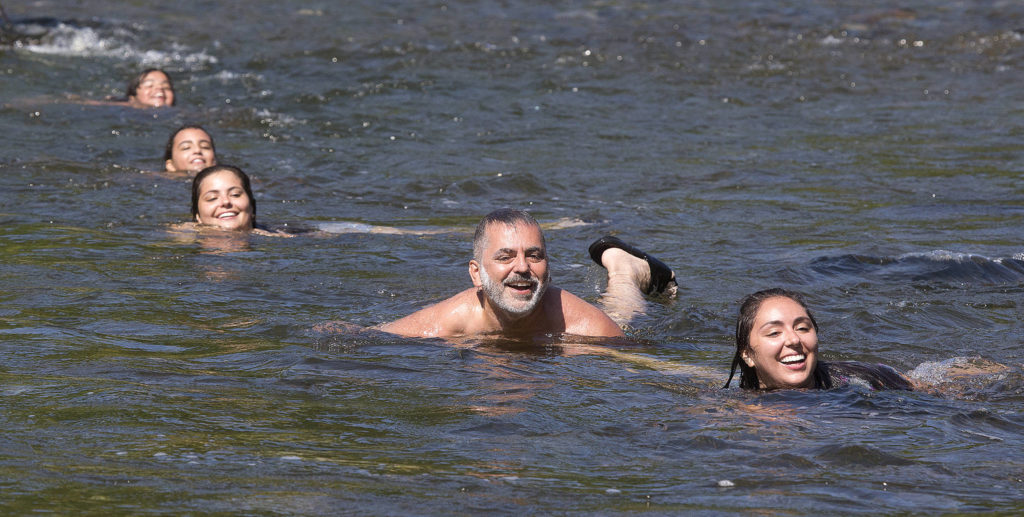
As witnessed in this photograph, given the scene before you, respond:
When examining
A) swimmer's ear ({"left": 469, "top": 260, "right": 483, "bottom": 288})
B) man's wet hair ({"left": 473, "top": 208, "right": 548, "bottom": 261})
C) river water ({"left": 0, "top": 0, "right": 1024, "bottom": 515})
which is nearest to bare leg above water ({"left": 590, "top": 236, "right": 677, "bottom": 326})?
river water ({"left": 0, "top": 0, "right": 1024, "bottom": 515})

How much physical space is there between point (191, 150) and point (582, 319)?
7.00 m

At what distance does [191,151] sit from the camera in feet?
45.8

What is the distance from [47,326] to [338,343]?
1799 millimetres

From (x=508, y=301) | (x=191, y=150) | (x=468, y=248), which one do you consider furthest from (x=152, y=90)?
(x=508, y=301)

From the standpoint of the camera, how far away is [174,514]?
4863 mm

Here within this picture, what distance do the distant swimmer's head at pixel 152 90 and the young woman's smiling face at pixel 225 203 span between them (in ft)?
20.2

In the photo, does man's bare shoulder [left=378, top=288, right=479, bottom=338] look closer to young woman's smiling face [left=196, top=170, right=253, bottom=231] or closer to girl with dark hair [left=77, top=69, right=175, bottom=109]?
young woman's smiling face [left=196, top=170, right=253, bottom=231]

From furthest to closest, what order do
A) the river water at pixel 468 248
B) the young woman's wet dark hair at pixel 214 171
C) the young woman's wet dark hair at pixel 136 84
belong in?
the young woman's wet dark hair at pixel 136 84 → the young woman's wet dark hair at pixel 214 171 → the river water at pixel 468 248

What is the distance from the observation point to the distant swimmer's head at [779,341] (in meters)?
6.88

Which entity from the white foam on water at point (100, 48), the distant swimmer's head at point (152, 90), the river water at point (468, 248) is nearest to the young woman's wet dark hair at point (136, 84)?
the distant swimmer's head at point (152, 90)

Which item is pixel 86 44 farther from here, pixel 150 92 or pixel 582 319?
pixel 582 319

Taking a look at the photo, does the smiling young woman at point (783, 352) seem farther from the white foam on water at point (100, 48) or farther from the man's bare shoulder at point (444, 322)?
the white foam on water at point (100, 48)

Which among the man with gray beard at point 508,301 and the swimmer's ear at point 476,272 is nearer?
the man with gray beard at point 508,301

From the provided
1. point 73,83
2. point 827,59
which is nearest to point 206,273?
point 73,83
